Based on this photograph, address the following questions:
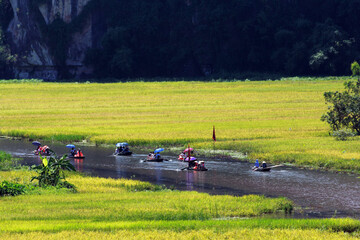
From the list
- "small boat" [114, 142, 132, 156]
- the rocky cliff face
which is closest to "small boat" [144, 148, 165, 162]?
"small boat" [114, 142, 132, 156]

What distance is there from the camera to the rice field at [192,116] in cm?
4406

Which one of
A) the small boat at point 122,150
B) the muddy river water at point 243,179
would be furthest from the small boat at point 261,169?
the small boat at point 122,150

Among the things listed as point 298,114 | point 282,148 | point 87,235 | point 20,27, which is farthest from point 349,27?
point 87,235

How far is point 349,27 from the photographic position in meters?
115

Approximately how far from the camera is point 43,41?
12775 cm

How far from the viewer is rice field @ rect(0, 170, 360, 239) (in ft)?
70.6

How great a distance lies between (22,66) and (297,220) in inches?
4482

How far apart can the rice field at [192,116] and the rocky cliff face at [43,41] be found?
1932 centimetres

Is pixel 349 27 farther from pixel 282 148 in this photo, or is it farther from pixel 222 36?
pixel 282 148

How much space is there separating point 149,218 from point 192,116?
41.4m

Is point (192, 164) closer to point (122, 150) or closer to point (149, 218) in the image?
point (122, 150)

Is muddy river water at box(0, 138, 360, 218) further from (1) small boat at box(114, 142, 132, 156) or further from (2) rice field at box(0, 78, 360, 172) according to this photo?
(2) rice field at box(0, 78, 360, 172)

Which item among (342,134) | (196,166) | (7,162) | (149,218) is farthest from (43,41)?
(149,218)

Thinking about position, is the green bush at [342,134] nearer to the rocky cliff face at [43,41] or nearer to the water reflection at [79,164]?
the water reflection at [79,164]
